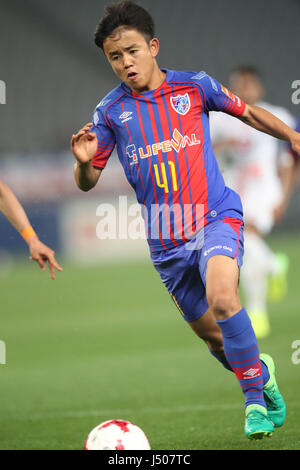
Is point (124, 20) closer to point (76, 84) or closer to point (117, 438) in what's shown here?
point (117, 438)

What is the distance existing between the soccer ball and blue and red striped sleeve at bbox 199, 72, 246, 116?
1677 millimetres

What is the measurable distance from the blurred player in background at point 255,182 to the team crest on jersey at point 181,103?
11.0 ft

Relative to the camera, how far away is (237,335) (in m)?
3.63

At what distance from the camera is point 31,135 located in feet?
77.8

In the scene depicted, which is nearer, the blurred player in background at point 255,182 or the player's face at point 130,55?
the player's face at point 130,55

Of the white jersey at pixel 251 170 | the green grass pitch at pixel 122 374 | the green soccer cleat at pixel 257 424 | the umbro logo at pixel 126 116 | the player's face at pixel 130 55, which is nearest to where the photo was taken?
the green soccer cleat at pixel 257 424

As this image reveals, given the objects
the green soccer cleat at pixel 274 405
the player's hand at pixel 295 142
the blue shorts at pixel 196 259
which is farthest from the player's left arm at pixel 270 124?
the green soccer cleat at pixel 274 405

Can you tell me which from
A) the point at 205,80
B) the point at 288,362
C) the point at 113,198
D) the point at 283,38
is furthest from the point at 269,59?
the point at 205,80

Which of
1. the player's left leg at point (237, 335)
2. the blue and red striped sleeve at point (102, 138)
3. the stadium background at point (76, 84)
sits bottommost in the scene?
the player's left leg at point (237, 335)

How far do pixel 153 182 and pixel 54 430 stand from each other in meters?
1.52

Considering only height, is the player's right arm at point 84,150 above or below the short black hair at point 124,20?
below

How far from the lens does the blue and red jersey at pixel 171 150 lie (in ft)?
13.0

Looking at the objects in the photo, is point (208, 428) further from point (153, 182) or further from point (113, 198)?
point (113, 198)

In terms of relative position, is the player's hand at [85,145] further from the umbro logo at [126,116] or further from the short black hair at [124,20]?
the short black hair at [124,20]
